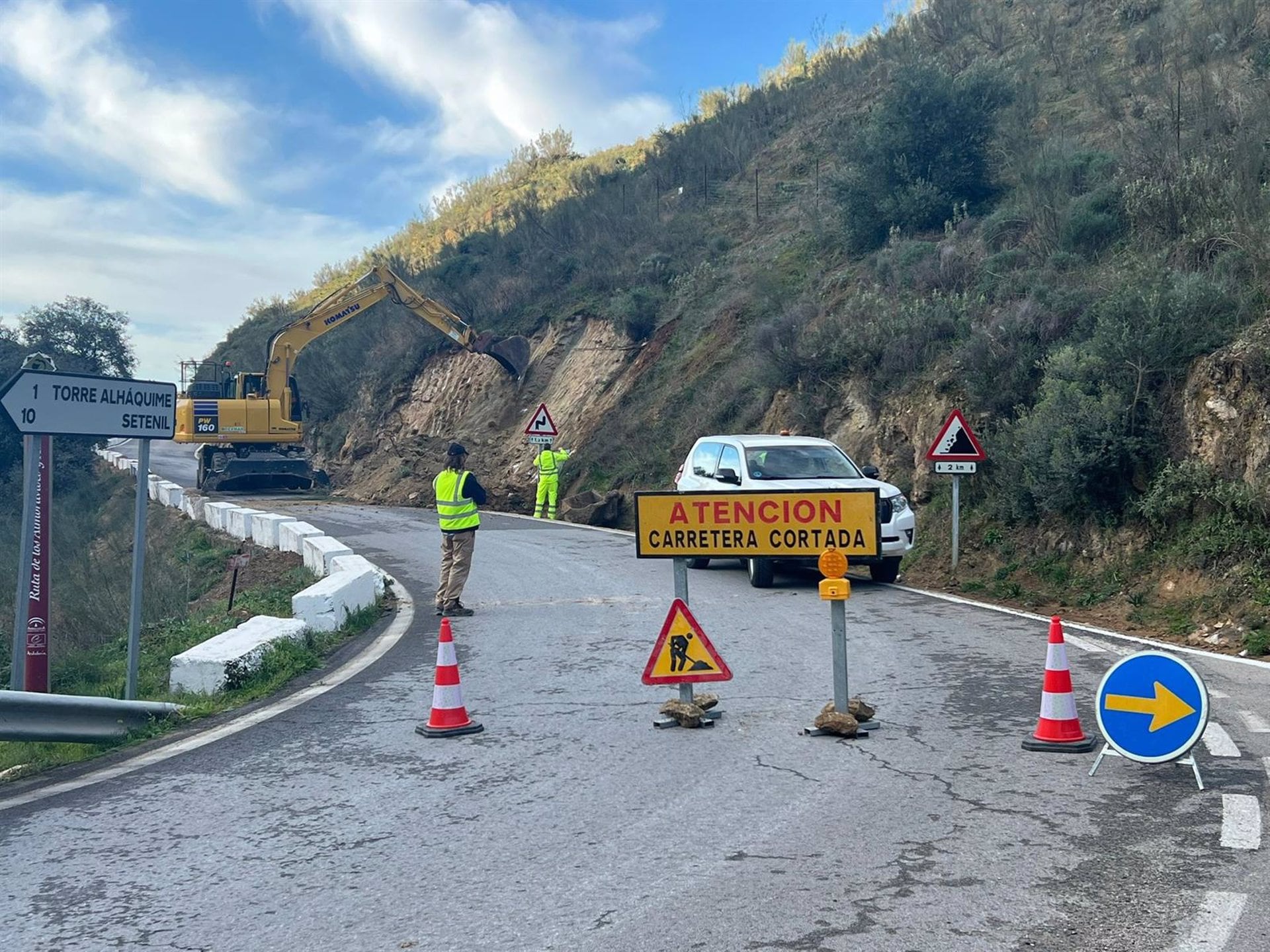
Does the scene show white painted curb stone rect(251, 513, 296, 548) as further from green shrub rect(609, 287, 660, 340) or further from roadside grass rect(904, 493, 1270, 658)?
green shrub rect(609, 287, 660, 340)

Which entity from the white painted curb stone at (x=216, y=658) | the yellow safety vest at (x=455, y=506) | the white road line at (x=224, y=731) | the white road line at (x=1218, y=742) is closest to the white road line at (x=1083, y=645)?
the white road line at (x=1218, y=742)

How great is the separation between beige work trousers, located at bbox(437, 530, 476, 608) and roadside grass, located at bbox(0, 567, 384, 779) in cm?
79

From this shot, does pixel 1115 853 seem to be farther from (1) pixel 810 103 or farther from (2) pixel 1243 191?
(1) pixel 810 103

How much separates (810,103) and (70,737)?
3736 cm

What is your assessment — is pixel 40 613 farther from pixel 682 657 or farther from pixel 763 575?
pixel 763 575

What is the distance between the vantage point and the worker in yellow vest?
12602 mm

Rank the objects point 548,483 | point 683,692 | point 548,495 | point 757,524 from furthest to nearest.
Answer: point 548,495
point 548,483
point 683,692
point 757,524

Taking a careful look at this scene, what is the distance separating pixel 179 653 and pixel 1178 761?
8994 millimetres

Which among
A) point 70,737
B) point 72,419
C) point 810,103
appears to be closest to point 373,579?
point 72,419

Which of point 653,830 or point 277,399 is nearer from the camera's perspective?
point 653,830

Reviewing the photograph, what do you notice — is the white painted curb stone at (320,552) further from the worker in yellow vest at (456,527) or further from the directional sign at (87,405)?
the directional sign at (87,405)

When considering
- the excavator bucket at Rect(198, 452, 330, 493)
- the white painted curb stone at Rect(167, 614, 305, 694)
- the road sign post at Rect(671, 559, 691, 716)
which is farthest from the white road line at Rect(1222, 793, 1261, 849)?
the excavator bucket at Rect(198, 452, 330, 493)

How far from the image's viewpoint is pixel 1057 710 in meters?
6.94

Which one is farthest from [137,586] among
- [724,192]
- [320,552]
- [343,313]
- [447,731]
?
[724,192]
